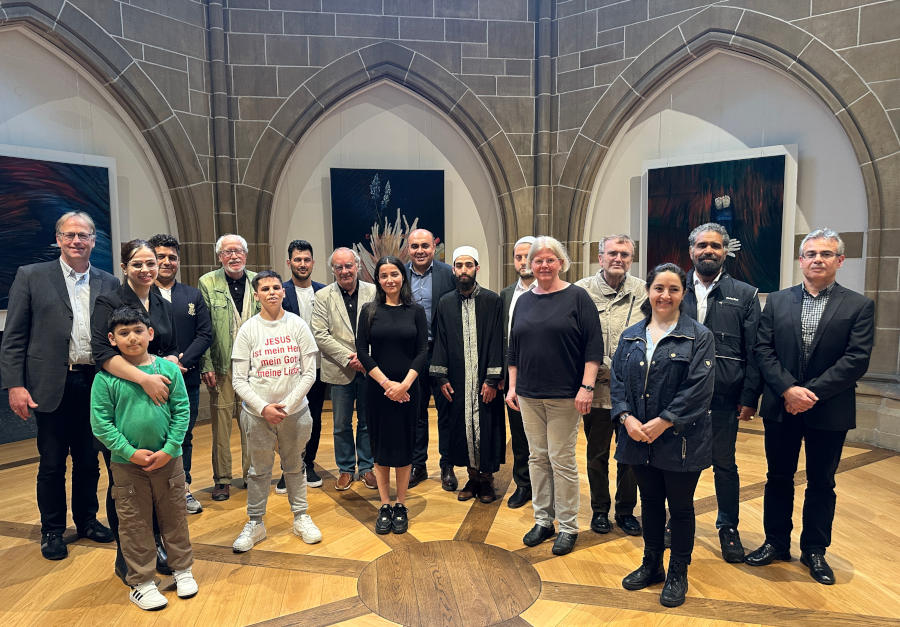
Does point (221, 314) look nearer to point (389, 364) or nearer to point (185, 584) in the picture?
point (389, 364)

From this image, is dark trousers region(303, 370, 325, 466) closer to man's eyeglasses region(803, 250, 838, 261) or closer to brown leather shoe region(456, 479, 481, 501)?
brown leather shoe region(456, 479, 481, 501)

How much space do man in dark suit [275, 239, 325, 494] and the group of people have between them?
10.8 inches

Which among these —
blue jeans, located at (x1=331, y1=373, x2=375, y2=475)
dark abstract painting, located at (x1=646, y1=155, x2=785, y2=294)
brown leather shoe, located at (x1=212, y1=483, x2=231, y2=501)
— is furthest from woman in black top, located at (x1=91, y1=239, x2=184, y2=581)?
dark abstract painting, located at (x1=646, y1=155, x2=785, y2=294)

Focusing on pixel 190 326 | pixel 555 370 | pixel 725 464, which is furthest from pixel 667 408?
pixel 190 326

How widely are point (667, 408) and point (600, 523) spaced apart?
3.63ft

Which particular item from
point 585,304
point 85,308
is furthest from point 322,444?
point 585,304

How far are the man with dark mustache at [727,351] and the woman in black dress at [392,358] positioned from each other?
4.66 feet

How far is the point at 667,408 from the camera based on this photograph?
243cm

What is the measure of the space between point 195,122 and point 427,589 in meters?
4.87

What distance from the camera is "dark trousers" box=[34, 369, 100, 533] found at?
294 cm

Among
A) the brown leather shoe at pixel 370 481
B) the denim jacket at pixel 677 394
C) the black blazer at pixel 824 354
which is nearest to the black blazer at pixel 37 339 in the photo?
the brown leather shoe at pixel 370 481

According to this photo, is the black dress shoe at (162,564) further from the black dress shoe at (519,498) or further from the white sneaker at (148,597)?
the black dress shoe at (519,498)

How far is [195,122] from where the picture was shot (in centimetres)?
562

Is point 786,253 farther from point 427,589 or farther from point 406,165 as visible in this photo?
point 427,589
